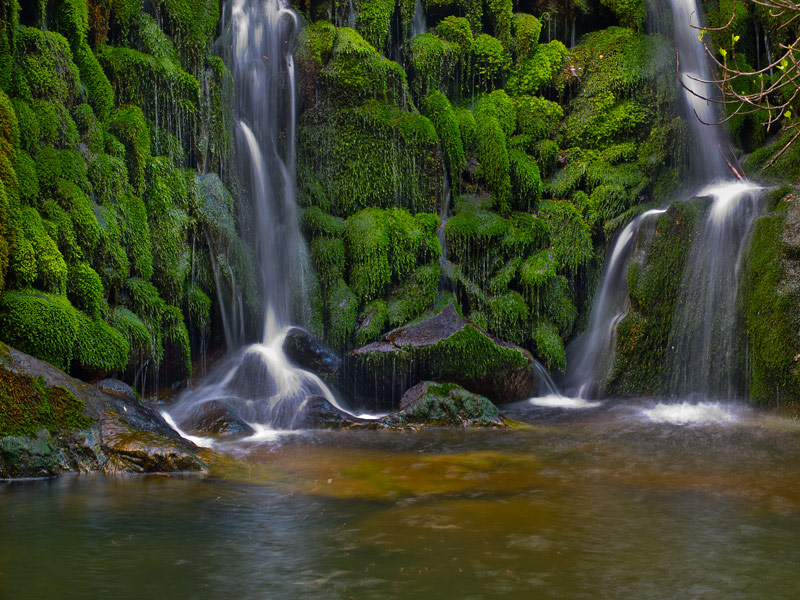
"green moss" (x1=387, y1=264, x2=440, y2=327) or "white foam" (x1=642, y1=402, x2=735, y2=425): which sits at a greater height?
"green moss" (x1=387, y1=264, x2=440, y2=327)

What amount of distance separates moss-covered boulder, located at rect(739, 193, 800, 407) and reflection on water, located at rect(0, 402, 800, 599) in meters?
1.87

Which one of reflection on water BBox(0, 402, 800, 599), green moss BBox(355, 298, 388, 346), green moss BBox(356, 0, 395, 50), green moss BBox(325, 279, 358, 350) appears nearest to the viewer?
reflection on water BBox(0, 402, 800, 599)

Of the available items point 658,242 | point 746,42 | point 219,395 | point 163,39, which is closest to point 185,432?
point 219,395

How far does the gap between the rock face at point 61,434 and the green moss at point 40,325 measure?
592mm

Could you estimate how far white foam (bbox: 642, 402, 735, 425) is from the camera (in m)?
8.41

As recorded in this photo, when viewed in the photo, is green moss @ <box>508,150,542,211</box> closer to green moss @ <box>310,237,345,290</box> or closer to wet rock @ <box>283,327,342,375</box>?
green moss @ <box>310,237,345,290</box>

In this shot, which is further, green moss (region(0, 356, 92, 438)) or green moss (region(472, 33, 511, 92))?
green moss (region(472, 33, 511, 92))

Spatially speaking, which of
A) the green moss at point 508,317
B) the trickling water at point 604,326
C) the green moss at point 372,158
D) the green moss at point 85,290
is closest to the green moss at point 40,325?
the green moss at point 85,290

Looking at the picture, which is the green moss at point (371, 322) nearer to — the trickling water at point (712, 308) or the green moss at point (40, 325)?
the green moss at point (40, 325)

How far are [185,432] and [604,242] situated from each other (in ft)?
23.9

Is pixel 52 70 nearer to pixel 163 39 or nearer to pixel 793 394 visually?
pixel 163 39

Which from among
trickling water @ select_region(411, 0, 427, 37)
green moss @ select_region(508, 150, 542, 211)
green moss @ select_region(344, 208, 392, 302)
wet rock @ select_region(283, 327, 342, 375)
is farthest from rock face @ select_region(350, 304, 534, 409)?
trickling water @ select_region(411, 0, 427, 37)

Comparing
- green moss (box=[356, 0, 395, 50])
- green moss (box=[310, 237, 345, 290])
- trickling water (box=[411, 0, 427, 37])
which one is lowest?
green moss (box=[310, 237, 345, 290])

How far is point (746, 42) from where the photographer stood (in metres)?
13.1
